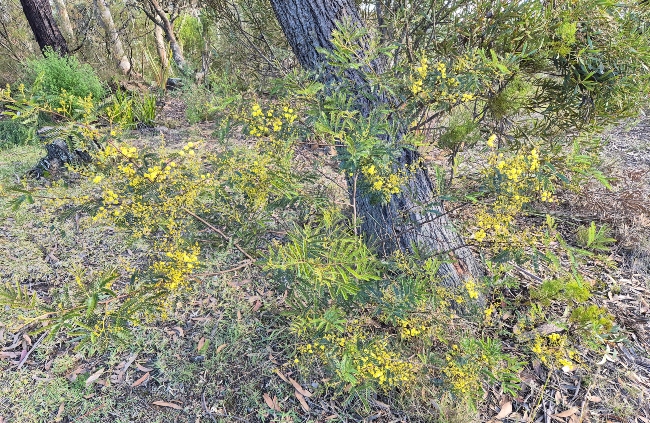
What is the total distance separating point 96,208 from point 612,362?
241 cm

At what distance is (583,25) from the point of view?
1493 mm

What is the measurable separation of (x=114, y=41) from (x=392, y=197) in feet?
18.6

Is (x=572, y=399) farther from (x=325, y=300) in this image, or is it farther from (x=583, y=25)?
(x=583, y=25)

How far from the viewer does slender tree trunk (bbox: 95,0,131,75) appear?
5.54 metres

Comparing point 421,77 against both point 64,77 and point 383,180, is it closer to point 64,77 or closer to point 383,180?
point 383,180

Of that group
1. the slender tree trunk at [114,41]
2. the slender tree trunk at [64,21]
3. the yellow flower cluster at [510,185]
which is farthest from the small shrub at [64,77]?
the yellow flower cluster at [510,185]

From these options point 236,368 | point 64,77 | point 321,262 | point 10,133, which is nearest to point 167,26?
point 64,77

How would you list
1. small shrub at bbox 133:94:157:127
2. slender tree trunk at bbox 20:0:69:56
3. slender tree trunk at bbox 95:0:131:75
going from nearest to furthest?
small shrub at bbox 133:94:157:127
slender tree trunk at bbox 20:0:69:56
slender tree trunk at bbox 95:0:131:75

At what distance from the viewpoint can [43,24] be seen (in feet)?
14.9

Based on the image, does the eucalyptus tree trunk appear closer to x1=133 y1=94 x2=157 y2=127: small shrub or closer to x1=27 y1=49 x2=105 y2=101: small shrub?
x1=133 y1=94 x2=157 y2=127: small shrub

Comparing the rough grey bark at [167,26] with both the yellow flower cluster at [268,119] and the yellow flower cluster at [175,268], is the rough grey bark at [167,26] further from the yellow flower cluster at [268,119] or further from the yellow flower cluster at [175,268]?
the yellow flower cluster at [175,268]

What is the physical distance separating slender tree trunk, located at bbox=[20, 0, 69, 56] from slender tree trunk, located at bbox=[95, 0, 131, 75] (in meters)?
1.02

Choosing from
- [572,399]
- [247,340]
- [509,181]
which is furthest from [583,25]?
[247,340]

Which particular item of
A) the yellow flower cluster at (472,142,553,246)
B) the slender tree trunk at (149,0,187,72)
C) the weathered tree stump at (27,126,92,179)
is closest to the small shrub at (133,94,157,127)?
the slender tree trunk at (149,0,187,72)
